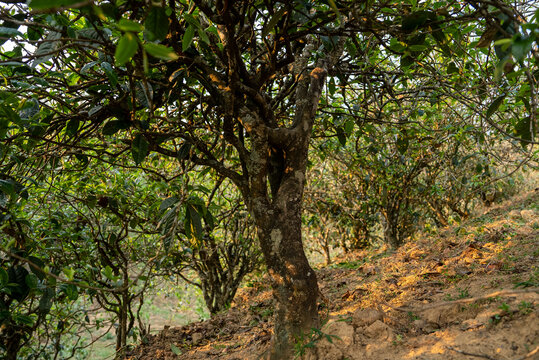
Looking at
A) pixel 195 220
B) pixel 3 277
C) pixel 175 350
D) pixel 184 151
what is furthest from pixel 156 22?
pixel 175 350

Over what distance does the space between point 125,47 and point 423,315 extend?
2091 millimetres

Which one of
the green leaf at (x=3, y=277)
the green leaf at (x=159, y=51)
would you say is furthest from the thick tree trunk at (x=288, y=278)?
the green leaf at (x=159, y=51)

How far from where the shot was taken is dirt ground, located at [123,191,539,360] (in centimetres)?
160

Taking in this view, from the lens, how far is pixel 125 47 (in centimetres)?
83

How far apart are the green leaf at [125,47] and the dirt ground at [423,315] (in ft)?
4.57

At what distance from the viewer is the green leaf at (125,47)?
2.71ft

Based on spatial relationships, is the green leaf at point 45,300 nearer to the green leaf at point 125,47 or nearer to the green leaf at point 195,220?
the green leaf at point 195,220

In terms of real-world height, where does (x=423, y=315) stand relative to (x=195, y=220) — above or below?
below

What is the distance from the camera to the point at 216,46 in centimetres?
214

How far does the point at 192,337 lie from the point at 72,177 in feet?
6.31

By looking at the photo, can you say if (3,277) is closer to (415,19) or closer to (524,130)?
(415,19)

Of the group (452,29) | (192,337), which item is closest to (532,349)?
(452,29)

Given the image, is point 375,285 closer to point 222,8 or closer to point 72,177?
point 222,8

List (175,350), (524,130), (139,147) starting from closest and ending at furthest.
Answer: (524,130)
(139,147)
(175,350)
